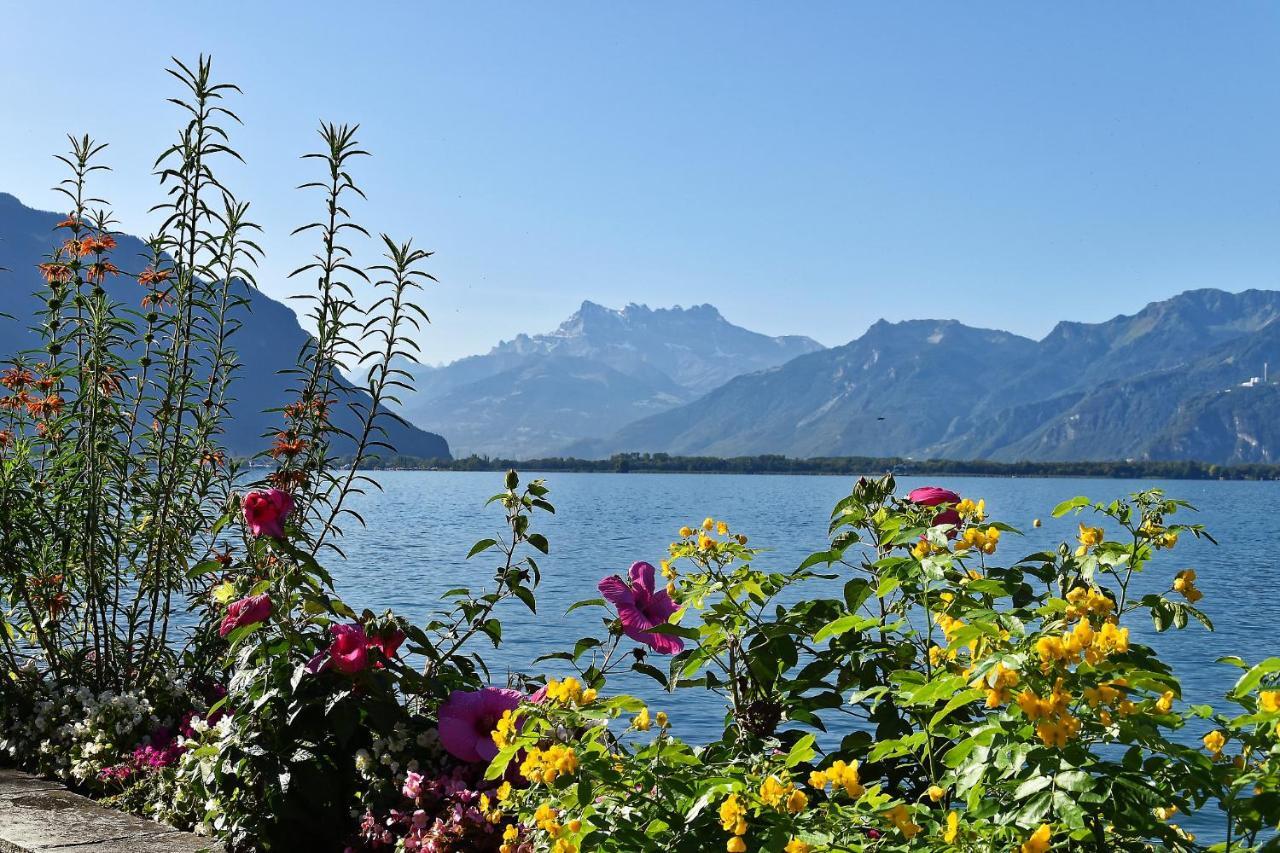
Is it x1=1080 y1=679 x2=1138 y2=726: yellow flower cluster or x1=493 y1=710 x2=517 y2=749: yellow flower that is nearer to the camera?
x1=1080 y1=679 x2=1138 y2=726: yellow flower cluster

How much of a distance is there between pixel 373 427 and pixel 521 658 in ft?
31.4

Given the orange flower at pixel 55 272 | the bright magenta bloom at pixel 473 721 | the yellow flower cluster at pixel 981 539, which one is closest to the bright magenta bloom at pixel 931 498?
the yellow flower cluster at pixel 981 539

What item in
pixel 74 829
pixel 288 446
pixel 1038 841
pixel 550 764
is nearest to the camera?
pixel 1038 841

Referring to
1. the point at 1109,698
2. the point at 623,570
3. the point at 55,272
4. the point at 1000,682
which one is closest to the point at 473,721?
the point at 1000,682

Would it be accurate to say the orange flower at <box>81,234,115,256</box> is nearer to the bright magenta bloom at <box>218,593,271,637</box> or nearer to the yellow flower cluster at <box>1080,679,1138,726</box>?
the bright magenta bloom at <box>218,593,271,637</box>

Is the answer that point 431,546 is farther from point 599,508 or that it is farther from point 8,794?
point 599,508

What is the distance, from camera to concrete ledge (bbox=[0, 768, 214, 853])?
3299mm

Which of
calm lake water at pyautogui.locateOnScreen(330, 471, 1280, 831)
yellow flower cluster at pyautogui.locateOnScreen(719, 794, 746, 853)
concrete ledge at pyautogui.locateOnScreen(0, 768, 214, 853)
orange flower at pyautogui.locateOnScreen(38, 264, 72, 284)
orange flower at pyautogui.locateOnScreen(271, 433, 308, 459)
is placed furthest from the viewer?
calm lake water at pyautogui.locateOnScreen(330, 471, 1280, 831)

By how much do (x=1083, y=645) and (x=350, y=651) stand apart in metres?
2.17

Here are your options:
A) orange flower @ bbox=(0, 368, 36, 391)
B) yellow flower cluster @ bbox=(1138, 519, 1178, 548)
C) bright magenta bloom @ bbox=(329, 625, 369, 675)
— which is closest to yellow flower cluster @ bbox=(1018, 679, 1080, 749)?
yellow flower cluster @ bbox=(1138, 519, 1178, 548)

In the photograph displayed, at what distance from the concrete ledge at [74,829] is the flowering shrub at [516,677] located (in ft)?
0.48

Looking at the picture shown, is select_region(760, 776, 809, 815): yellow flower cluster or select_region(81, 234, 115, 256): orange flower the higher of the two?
select_region(81, 234, 115, 256): orange flower

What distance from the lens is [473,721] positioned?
331cm

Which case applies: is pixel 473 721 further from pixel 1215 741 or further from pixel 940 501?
pixel 1215 741
